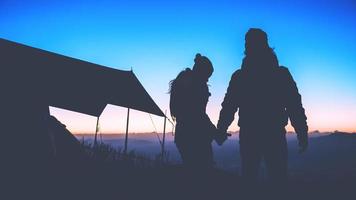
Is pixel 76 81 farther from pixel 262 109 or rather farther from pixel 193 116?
pixel 262 109

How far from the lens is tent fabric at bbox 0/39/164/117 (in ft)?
22.3

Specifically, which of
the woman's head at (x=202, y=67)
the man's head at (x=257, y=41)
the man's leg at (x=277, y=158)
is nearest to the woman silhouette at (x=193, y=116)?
the woman's head at (x=202, y=67)

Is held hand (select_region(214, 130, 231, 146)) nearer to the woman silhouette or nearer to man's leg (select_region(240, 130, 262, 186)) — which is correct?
the woman silhouette

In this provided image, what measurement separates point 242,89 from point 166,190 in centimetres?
288

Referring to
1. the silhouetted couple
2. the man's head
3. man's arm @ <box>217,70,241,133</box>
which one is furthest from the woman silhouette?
the man's head

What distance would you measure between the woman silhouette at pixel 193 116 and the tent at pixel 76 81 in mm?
3259

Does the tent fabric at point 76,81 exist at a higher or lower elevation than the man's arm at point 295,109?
higher

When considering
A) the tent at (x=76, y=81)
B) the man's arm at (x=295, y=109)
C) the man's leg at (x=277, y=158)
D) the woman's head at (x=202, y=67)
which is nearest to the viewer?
the man's leg at (x=277, y=158)

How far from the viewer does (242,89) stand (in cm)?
315

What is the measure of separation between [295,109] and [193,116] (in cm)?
132

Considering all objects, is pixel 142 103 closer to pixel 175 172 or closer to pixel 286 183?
pixel 175 172

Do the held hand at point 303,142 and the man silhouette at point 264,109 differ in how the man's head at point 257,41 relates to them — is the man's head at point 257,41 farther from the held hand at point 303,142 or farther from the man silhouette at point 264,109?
the held hand at point 303,142

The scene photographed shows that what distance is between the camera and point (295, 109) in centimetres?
306

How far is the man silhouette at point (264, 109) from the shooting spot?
2889 millimetres
